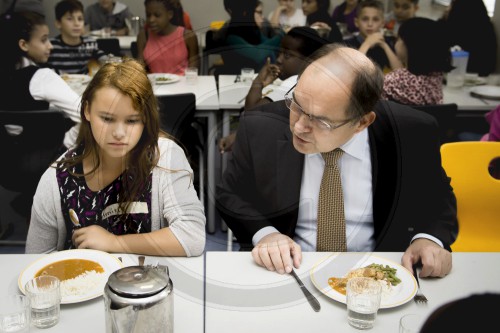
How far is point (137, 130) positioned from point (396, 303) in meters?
0.86

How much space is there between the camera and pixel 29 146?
287 cm

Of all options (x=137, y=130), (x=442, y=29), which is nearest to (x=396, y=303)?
(x=137, y=130)

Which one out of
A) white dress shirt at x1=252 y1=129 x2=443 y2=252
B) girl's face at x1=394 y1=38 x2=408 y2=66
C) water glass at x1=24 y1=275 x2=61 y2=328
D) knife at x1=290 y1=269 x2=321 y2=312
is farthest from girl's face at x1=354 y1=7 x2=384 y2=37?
water glass at x1=24 y1=275 x2=61 y2=328

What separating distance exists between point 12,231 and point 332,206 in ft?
7.71

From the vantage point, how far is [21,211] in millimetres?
3246

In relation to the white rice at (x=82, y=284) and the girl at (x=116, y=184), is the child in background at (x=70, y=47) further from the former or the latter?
the white rice at (x=82, y=284)

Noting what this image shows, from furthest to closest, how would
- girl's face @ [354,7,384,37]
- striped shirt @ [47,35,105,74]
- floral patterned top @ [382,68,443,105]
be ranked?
girl's face @ [354,7,384,37] < striped shirt @ [47,35,105,74] < floral patterned top @ [382,68,443,105]

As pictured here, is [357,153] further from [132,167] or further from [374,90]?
[132,167]

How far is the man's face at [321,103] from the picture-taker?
1.43 m

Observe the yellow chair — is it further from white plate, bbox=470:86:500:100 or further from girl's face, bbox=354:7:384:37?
girl's face, bbox=354:7:384:37

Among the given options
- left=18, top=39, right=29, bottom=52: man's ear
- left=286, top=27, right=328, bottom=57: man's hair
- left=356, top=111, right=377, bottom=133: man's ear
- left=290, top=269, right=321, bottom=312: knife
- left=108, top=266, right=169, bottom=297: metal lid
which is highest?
left=286, top=27, right=328, bottom=57: man's hair

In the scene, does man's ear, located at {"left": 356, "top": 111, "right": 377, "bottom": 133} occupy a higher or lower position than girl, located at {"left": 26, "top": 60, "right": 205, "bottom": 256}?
higher

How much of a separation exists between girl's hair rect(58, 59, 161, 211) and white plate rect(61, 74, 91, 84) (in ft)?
6.80

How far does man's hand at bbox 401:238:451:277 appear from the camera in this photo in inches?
57.6
